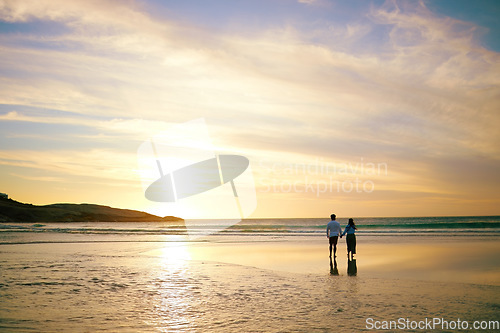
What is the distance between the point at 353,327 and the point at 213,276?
6.86 meters

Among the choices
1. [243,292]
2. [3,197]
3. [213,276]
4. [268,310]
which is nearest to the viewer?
[268,310]

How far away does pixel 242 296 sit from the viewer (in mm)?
9391

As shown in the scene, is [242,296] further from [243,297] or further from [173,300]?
[173,300]

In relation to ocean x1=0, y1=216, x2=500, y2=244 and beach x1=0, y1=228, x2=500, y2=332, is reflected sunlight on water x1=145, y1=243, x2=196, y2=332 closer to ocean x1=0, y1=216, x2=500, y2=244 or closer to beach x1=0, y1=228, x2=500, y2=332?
beach x1=0, y1=228, x2=500, y2=332

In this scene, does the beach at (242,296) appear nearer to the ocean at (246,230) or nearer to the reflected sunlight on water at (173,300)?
the reflected sunlight on water at (173,300)

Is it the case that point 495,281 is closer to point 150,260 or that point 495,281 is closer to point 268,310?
point 268,310

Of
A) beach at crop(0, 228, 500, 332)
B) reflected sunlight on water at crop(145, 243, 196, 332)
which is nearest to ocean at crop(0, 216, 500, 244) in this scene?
beach at crop(0, 228, 500, 332)

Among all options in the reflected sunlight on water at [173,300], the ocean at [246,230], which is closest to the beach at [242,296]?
the reflected sunlight on water at [173,300]

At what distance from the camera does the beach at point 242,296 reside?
6887 millimetres

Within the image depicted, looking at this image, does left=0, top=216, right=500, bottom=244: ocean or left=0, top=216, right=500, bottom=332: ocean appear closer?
left=0, top=216, right=500, bottom=332: ocean

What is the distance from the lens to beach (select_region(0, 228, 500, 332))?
689 centimetres

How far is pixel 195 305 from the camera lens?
8352 millimetres

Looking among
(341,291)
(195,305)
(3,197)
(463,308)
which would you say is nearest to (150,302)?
(195,305)

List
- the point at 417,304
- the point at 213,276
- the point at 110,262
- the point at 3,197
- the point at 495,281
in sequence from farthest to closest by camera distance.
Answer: the point at 3,197, the point at 110,262, the point at 213,276, the point at 495,281, the point at 417,304
